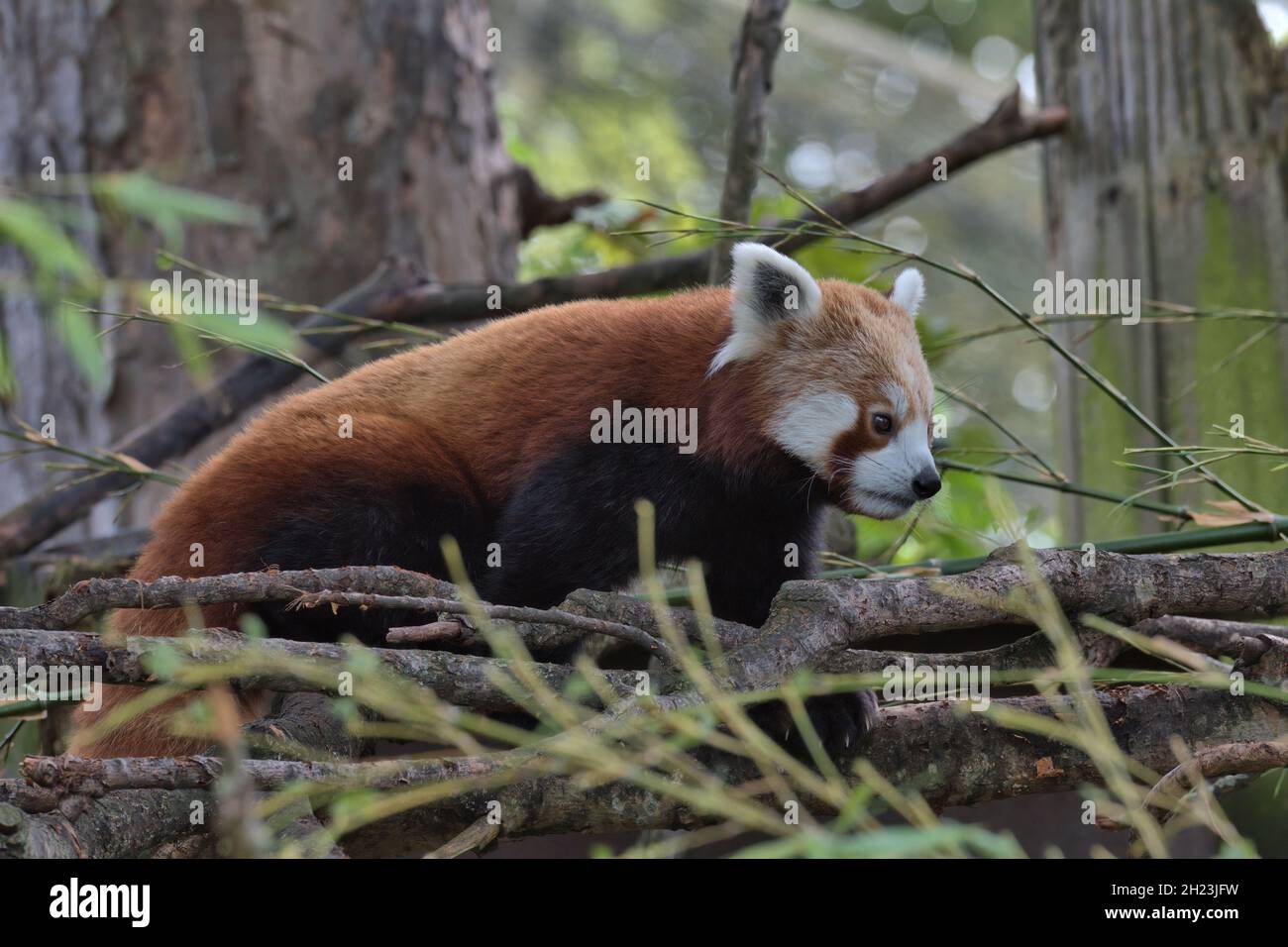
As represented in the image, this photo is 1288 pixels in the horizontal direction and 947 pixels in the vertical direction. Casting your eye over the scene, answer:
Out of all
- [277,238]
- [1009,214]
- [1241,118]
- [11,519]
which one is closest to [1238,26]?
[1241,118]

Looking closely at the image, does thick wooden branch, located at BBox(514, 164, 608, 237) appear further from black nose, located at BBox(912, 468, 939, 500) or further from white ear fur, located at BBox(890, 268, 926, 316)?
black nose, located at BBox(912, 468, 939, 500)

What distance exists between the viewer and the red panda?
8.95 feet

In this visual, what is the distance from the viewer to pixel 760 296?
303 cm

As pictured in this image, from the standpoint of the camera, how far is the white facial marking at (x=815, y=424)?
2.98 meters

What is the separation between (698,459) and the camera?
9.77 feet

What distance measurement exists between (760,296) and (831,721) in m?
1.19

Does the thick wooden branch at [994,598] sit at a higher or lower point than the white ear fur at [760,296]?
lower

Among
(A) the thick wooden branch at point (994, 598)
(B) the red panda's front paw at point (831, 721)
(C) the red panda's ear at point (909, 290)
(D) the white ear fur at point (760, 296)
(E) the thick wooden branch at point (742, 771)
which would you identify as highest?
(C) the red panda's ear at point (909, 290)

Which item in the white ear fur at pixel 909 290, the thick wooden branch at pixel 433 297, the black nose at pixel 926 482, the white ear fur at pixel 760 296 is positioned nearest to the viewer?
the black nose at pixel 926 482

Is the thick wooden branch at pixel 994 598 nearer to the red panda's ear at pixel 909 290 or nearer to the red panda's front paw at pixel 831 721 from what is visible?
the red panda's front paw at pixel 831 721

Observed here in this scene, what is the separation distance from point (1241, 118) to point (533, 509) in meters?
2.57

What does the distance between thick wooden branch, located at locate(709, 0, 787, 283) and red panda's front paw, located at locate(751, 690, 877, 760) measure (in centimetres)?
194

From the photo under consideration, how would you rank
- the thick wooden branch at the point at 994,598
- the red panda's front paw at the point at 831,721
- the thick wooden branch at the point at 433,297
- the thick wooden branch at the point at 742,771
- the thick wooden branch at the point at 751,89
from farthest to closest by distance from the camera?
the thick wooden branch at the point at 433,297
the thick wooden branch at the point at 751,89
the red panda's front paw at the point at 831,721
the thick wooden branch at the point at 994,598
the thick wooden branch at the point at 742,771

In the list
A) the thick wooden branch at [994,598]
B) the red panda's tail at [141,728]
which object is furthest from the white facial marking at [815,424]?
the red panda's tail at [141,728]
